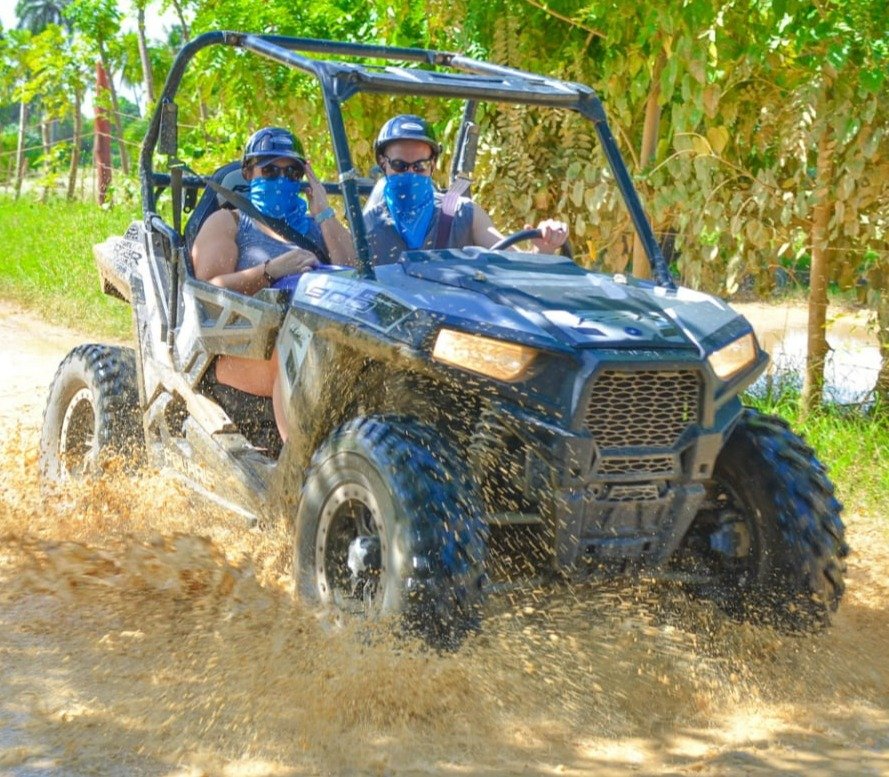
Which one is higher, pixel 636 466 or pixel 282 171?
pixel 282 171

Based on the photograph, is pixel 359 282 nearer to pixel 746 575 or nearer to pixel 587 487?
pixel 587 487

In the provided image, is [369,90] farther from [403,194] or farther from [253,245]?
[253,245]

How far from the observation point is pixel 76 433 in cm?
615

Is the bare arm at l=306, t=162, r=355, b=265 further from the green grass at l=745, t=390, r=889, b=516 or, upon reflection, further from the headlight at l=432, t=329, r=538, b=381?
the green grass at l=745, t=390, r=889, b=516

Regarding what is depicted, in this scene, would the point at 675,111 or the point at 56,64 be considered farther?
the point at 56,64

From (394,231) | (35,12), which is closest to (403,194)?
(394,231)

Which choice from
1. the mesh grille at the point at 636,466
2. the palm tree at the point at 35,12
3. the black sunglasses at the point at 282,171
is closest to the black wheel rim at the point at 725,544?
the mesh grille at the point at 636,466

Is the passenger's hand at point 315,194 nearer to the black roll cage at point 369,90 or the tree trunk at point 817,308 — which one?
the black roll cage at point 369,90

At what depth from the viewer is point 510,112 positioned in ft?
25.0

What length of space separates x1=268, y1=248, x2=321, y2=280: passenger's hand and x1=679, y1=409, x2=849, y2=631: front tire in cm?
160

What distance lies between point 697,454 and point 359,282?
1.12m

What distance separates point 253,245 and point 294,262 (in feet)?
1.31

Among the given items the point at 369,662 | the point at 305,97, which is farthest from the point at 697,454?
the point at 305,97

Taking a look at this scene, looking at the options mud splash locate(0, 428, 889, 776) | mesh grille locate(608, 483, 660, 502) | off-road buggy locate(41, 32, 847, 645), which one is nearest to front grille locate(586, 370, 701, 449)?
off-road buggy locate(41, 32, 847, 645)
